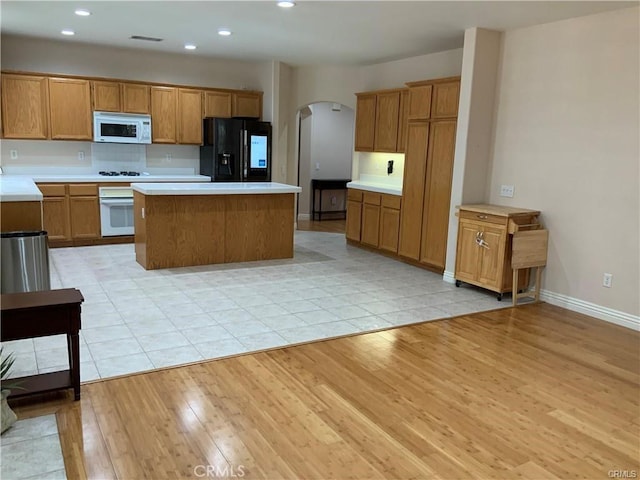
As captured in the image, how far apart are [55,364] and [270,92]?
567 cm

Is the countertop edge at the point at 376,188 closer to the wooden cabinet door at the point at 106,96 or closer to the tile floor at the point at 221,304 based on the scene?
the tile floor at the point at 221,304

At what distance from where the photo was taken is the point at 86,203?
6.69 metres

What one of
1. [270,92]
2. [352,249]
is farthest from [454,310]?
[270,92]

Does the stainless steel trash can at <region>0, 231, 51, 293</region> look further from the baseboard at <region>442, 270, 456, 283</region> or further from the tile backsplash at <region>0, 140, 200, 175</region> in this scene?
the baseboard at <region>442, 270, 456, 283</region>

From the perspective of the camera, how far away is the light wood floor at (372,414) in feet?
7.65

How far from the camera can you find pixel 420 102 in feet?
19.5

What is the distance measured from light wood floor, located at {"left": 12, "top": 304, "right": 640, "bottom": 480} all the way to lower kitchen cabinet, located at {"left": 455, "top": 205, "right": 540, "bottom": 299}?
45.9 inches

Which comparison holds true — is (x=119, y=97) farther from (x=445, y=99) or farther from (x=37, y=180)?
(x=445, y=99)

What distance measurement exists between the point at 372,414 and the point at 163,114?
231 inches

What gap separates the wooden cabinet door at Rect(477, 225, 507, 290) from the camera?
4.83 metres

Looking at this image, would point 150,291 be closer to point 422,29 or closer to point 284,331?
point 284,331
